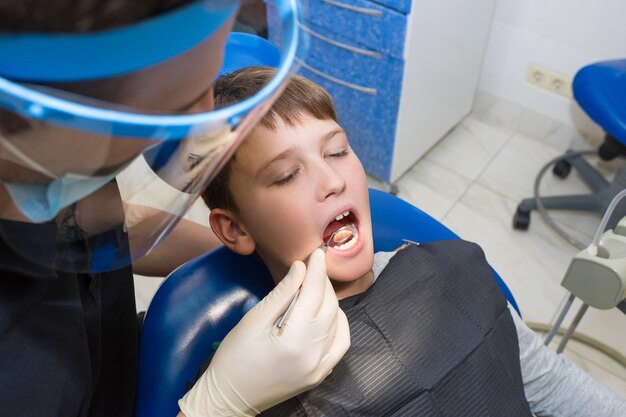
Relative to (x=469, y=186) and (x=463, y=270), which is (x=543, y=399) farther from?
(x=469, y=186)

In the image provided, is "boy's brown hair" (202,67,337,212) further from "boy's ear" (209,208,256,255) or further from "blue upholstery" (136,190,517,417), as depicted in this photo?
"blue upholstery" (136,190,517,417)

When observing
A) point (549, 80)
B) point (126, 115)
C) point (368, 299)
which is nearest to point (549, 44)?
point (549, 80)

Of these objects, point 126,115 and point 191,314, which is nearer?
point 126,115

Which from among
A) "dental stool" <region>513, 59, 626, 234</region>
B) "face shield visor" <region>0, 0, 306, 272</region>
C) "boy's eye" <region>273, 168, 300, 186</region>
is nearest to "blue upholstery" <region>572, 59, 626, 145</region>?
"dental stool" <region>513, 59, 626, 234</region>

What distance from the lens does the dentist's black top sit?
0.71m

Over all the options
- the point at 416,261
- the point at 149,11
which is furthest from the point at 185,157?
the point at 416,261

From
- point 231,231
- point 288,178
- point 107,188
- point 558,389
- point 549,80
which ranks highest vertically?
point 107,188

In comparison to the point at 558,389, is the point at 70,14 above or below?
above

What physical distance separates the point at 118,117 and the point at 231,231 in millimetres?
789

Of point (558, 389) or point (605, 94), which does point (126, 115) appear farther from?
point (605, 94)

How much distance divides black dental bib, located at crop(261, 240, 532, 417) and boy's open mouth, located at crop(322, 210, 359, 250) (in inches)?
4.5

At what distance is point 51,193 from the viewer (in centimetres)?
55

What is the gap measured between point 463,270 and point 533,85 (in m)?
1.74

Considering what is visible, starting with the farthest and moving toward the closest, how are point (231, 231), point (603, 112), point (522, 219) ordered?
point (522, 219) → point (603, 112) → point (231, 231)
